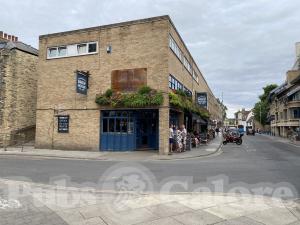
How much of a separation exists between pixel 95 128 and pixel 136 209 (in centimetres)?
1522

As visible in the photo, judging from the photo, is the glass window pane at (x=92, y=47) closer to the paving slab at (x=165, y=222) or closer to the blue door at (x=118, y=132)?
the blue door at (x=118, y=132)

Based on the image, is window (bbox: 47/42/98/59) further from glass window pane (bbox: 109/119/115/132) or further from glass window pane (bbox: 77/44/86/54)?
glass window pane (bbox: 109/119/115/132)

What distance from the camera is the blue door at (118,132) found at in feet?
67.9

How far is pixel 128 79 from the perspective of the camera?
20578mm

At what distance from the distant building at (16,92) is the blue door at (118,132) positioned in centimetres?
833

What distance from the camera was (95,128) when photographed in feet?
69.3

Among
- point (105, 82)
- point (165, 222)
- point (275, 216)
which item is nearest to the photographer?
point (165, 222)

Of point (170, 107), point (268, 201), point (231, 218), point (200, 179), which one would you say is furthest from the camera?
point (170, 107)

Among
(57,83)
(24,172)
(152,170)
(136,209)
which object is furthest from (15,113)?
(136,209)

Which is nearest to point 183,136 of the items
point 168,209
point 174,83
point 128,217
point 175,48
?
point 174,83

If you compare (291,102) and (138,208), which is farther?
(291,102)

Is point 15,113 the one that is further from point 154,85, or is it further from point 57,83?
point 154,85

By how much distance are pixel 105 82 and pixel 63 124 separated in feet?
15.3

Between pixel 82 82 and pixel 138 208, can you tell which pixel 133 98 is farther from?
pixel 138 208
